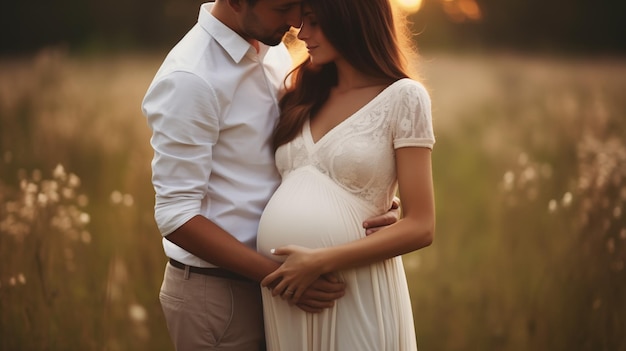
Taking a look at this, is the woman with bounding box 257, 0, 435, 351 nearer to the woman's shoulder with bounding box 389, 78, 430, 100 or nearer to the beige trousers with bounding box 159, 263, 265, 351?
the woman's shoulder with bounding box 389, 78, 430, 100

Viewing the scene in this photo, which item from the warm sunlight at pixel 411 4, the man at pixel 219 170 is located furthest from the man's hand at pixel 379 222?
the warm sunlight at pixel 411 4

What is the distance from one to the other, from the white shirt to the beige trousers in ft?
0.28

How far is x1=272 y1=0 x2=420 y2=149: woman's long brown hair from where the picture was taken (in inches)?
100

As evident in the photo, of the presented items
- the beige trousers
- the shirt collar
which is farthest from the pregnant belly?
the shirt collar

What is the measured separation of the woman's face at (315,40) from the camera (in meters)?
2.61

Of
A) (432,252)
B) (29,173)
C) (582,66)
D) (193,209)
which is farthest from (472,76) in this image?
(193,209)

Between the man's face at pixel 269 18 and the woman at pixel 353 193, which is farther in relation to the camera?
the man's face at pixel 269 18

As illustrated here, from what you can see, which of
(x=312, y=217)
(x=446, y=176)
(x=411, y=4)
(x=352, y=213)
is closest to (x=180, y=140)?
(x=312, y=217)

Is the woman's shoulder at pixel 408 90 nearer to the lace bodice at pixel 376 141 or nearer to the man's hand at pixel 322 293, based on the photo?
the lace bodice at pixel 376 141

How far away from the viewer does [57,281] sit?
12.1 feet

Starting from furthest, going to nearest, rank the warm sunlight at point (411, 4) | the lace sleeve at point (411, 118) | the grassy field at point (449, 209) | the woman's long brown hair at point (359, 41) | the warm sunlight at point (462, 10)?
the warm sunlight at point (462, 10) → the warm sunlight at point (411, 4) → the grassy field at point (449, 209) → the woman's long brown hair at point (359, 41) → the lace sleeve at point (411, 118)

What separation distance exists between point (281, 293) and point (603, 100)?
9.58 feet

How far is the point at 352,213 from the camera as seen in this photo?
2525 mm

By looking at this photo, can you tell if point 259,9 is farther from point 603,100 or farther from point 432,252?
point 603,100
